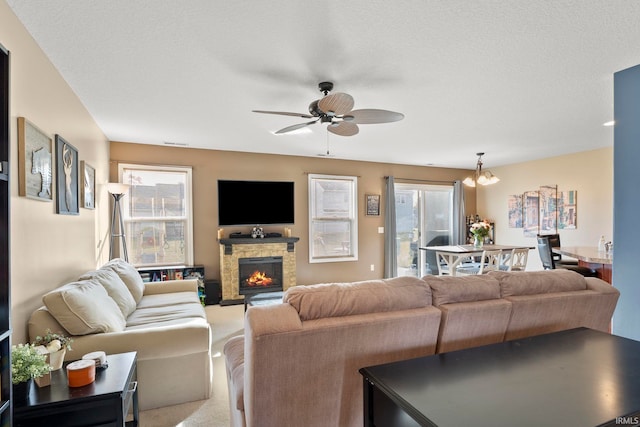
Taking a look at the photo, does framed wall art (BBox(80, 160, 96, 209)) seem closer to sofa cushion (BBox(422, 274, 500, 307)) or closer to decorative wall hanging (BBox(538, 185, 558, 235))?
sofa cushion (BBox(422, 274, 500, 307))

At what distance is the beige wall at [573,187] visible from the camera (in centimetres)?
508

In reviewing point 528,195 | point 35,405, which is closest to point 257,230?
point 35,405

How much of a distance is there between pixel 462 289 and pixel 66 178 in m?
3.05

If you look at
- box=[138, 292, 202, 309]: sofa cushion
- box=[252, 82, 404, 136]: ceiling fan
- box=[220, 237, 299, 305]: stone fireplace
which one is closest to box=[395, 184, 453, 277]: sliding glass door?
box=[220, 237, 299, 305]: stone fireplace

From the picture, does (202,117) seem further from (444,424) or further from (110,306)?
(444,424)

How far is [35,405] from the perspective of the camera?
4.54 feet

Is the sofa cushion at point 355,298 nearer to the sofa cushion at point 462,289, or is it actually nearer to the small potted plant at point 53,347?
the sofa cushion at point 462,289

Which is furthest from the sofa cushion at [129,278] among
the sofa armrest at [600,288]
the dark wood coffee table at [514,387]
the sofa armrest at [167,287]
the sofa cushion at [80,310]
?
the sofa armrest at [600,288]

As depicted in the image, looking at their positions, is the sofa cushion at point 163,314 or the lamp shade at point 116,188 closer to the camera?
the sofa cushion at point 163,314

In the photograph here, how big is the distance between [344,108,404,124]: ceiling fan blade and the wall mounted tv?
10.2ft

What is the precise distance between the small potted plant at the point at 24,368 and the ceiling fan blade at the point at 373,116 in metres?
2.39

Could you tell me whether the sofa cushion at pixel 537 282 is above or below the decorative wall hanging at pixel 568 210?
below

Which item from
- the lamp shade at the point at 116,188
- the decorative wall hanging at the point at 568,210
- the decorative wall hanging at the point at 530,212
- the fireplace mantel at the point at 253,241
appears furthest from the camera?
the decorative wall hanging at the point at 530,212

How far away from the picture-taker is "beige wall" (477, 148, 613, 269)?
5082mm
